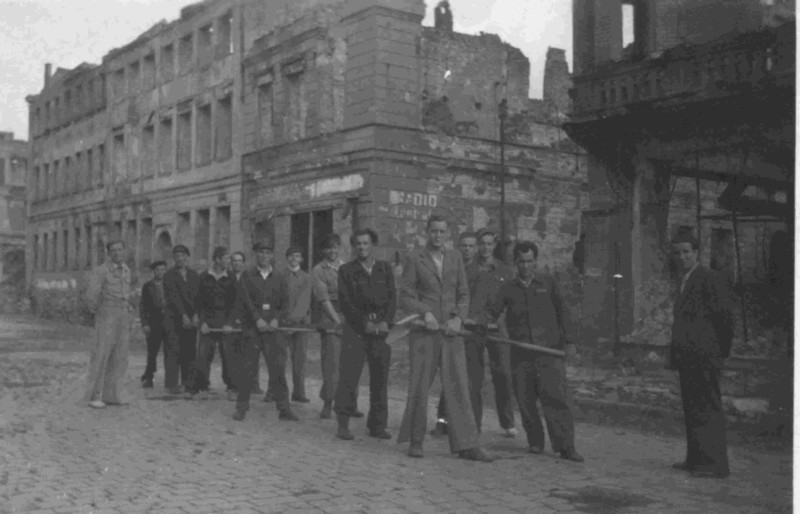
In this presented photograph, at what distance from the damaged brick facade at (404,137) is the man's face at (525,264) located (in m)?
14.4

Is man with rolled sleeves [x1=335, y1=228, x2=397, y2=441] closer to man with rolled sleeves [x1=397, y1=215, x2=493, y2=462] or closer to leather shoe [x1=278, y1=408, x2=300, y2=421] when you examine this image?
man with rolled sleeves [x1=397, y1=215, x2=493, y2=462]

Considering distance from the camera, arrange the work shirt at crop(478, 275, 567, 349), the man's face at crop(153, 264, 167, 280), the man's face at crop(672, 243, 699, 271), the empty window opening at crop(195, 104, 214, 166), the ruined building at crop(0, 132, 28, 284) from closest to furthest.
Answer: the man's face at crop(672, 243, 699, 271), the work shirt at crop(478, 275, 567, 349), the man's face at crop(153, 264, 167, 280), the empty window opening at crop(195, 104, 214, 166), the ruined building at crop(0, 132, 28, 284)

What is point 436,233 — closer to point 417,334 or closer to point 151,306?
point 417,334

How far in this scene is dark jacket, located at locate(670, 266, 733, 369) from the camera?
7.39m

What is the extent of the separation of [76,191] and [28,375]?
24937 millimetres

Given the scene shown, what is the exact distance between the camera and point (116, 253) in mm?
11477

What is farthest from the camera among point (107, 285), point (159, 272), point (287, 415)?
point (159, 272)

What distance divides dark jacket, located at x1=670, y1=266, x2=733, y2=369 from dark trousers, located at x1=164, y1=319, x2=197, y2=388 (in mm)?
7271

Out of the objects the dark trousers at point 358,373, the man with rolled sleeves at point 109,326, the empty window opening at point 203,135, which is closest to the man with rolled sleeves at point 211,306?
the man with rolled sleeves at point 109,326

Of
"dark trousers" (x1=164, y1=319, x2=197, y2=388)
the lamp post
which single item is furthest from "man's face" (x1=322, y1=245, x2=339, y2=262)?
the lamp post

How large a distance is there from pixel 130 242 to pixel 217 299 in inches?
904

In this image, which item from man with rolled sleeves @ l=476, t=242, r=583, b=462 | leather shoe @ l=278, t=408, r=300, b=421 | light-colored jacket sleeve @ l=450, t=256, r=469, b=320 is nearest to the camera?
man with rolled sleeves @ l=476, t=242, r=583, b=462

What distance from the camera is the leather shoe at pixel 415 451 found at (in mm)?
8031

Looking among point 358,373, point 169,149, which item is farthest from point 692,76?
point 169,149
